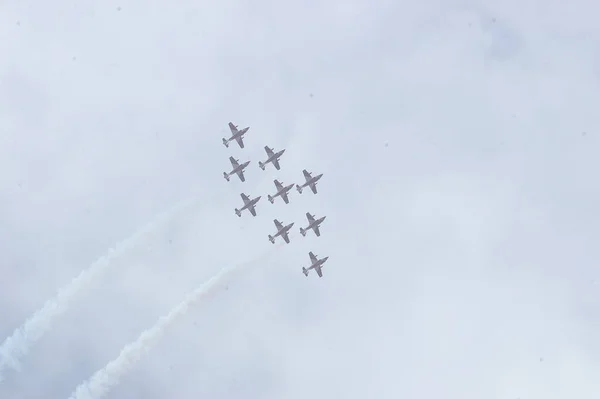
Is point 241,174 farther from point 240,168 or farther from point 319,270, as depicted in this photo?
point 319,270

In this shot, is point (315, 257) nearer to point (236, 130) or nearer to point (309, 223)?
point (309, 223)

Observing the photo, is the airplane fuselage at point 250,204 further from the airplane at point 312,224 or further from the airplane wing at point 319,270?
the airplane wing at point 319,270

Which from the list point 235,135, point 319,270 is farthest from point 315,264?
point 235,135

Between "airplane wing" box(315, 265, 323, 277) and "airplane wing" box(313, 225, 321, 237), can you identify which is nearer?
"airplane wing" box(315, 265, 323, 277)

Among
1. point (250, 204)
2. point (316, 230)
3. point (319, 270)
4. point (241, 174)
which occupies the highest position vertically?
point (241, 174)

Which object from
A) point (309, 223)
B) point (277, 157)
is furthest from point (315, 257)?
point (277, 157)

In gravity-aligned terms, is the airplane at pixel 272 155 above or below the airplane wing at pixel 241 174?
above

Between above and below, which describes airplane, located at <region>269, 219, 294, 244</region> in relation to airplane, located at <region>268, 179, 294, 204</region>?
below

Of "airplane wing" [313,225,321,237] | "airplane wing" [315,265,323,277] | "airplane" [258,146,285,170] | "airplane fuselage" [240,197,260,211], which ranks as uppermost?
"airplane" [258,146,285,170]

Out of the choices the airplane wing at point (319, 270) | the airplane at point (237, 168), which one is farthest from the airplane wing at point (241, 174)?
the airplane wing at point (319, 270)

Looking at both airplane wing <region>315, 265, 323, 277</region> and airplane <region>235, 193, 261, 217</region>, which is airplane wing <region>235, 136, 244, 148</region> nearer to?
airplane <region>235, 193, 261, 217</region>

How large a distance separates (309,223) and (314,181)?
9033 millimetres

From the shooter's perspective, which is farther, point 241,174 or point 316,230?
point 316,230

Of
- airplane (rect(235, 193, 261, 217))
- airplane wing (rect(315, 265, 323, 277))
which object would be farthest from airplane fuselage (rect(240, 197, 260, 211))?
airplane wing (rect(315, 265, 323, 277))
